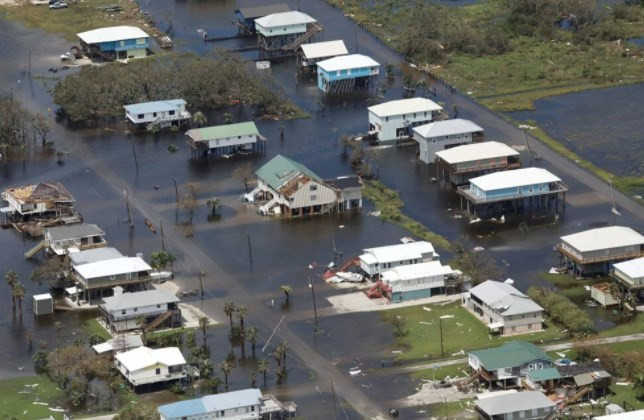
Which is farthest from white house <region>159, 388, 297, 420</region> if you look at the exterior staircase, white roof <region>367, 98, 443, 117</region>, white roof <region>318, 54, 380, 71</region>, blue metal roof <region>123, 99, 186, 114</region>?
white roof <region>318, 54, 380, 71</region>

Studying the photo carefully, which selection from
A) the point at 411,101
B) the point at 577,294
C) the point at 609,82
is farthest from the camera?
the point at 609,82

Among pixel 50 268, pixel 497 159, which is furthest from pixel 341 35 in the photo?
pixel 50 268

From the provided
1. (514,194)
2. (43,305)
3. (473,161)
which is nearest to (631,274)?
(514,194)

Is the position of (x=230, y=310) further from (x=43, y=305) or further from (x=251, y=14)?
(x=251, y=14)

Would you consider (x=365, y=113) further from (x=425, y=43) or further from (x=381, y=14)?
(x=381, y=14)

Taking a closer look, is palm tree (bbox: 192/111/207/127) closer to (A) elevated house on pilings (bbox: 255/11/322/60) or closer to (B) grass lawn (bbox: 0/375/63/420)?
(A) elevated house on pilings (bbox: 255/11/322/60)

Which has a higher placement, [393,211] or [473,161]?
[473,161]
